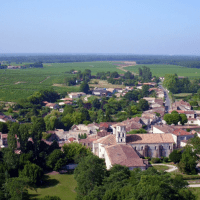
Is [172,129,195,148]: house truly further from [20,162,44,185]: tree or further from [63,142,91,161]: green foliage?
[20,162,44,185]: tree

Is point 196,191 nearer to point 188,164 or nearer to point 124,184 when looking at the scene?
point 188,164

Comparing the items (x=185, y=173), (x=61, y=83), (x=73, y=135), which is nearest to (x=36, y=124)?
(x=73, y=135)

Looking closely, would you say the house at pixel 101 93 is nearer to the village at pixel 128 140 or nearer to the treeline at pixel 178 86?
the treeline at pixel 178 86

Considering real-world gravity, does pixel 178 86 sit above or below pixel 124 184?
above

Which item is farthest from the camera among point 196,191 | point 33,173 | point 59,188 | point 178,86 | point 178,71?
point 178,71

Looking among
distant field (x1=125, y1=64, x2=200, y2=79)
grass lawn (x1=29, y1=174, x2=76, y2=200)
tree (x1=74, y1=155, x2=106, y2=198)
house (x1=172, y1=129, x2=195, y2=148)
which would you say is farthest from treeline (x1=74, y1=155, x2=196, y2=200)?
distant field (x1=125, y1=64, x2=200, y2=79)

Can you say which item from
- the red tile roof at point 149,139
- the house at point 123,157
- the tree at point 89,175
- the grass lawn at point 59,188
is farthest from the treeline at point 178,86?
the tree at point 89,175

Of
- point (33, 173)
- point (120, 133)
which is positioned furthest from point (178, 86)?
point (33, 173)

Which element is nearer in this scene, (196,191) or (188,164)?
(196,191)
